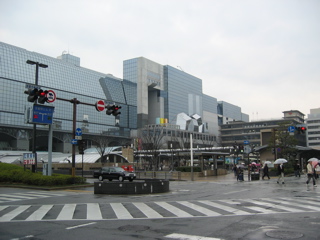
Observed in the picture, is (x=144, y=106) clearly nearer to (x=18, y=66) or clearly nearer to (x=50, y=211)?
(x=18, y=66)

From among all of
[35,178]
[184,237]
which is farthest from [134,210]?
[35,178]

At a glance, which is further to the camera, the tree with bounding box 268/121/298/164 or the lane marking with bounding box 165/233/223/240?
the tree with bounding box 268/121/298/164

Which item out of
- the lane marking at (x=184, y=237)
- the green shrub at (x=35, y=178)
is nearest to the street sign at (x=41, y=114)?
the green shrub at (x=35, y=178)

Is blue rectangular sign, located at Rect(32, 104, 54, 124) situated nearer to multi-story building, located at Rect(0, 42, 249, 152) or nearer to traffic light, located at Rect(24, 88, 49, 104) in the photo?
traffic light, located at Rect(24, 88, 49, 104)

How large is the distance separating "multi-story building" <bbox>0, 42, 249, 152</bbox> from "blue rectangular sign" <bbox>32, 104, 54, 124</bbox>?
59.6 metres

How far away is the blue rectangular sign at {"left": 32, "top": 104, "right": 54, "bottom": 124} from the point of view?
24.2 meters

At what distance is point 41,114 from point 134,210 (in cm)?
1493

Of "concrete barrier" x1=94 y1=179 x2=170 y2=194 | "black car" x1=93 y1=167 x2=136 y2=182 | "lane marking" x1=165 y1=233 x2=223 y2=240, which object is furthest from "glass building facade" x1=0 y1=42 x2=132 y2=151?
"lane marking" x1=165 y1=233 x2=223 y2=240

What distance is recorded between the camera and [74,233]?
8.52 meters

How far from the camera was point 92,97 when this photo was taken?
12362 centimetres

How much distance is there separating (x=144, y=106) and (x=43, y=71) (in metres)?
55.0

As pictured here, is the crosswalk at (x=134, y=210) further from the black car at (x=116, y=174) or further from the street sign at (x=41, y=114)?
the black car at (x=116, y=174)

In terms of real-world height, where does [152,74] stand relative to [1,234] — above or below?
above

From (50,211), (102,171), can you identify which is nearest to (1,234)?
(50,211)
